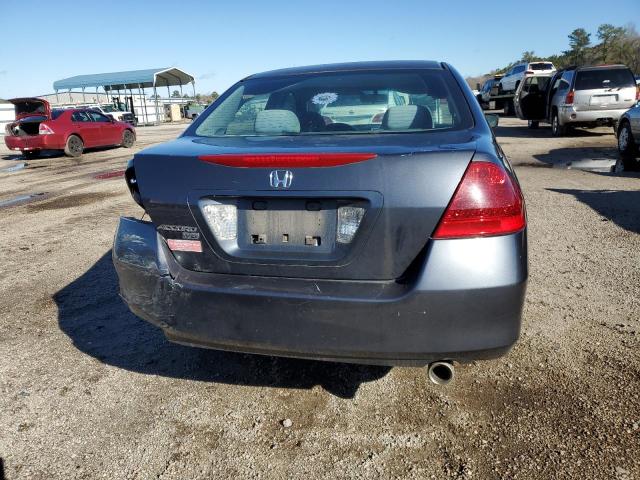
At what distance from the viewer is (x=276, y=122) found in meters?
2.64

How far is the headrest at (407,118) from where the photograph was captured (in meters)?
2.38

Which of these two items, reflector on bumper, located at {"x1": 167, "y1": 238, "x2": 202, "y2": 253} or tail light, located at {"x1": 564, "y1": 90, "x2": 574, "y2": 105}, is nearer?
reflector on bumper, located at {"x1": 167, "y1": 238, "x2": 202, "y2": 253}

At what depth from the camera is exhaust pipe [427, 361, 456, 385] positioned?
201 centimetres

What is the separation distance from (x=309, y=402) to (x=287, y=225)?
100 centimetres

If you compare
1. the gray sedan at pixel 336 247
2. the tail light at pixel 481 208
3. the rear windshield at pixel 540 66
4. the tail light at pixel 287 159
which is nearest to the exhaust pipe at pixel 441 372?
the gray sedan at pixel 336 247

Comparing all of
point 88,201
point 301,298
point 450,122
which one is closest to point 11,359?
point 301,298

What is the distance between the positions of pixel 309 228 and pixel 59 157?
16.2m

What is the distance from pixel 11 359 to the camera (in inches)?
116

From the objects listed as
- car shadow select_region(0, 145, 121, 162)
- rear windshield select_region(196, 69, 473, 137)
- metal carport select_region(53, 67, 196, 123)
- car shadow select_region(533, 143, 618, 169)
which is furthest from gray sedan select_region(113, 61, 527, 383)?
metal carport select_region(53, 67, 196, 123)

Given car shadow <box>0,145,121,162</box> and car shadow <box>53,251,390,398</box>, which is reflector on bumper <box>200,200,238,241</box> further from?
car shadow <box>0,145,121,162</box>

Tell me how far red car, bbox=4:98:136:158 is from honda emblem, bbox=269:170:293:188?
1501 centimetres

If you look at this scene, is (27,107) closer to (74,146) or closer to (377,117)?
(74,146)

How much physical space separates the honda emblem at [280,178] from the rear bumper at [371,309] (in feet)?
1.27

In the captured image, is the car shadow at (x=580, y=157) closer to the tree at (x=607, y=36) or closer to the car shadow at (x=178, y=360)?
the car shadow at (x=178, y=360)
